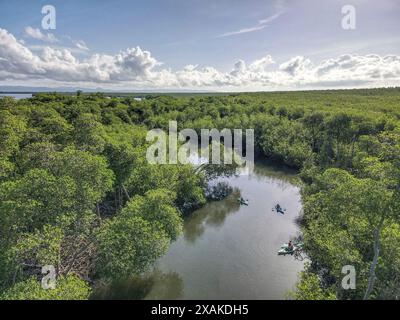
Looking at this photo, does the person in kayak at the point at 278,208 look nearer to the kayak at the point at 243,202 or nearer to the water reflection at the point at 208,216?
the kayak at the point at 243,202

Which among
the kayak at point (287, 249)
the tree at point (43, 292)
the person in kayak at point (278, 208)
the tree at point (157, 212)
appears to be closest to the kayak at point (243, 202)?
the person in kayak at point (278, 208)

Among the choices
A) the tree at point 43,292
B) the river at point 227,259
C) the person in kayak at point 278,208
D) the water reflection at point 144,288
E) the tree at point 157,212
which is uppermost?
the tree at point 157,212

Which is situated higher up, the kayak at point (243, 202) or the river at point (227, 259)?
the kayak at point (243, 202)

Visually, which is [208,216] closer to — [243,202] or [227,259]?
[243,202]

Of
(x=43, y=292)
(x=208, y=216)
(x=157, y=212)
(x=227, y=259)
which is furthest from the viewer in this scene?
(x=208, y=216)

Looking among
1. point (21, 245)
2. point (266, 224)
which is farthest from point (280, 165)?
point (21, 245)

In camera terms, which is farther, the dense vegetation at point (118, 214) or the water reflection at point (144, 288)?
the water reflection at point (144, 288)

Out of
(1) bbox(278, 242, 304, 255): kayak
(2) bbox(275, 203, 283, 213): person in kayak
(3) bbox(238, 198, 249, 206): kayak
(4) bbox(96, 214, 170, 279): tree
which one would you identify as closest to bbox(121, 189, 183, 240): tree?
(4) bbox(96, 214, 170, 279): tree

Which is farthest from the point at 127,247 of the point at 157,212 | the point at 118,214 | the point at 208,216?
the point at 208,216
